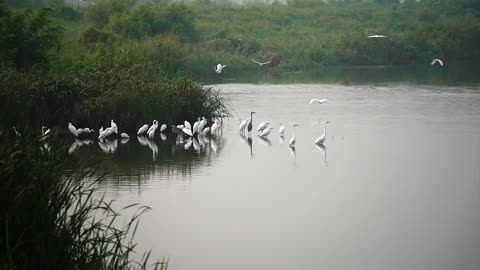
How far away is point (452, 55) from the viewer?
42.9 meters

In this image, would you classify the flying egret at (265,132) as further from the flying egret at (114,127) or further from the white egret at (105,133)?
the white egret at (105,133)

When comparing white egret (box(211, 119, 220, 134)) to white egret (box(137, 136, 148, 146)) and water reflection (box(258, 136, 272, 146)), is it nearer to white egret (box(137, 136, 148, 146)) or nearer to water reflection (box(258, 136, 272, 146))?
water reflection (box(258, 136, 272, 146))

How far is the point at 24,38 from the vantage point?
18.0 meters

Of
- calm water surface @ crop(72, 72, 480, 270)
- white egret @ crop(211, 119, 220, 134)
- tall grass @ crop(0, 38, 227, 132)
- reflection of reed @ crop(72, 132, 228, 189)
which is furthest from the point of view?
white egret @ crop(211, 119, 220, 134)

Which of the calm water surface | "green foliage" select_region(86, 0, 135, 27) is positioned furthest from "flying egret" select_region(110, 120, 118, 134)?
"green foliage" select_region(86, 0, 135, 27)

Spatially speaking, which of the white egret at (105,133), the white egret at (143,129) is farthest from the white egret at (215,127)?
the white egret at (105,133)

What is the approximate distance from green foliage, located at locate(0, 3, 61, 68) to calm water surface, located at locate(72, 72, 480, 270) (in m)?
2.84

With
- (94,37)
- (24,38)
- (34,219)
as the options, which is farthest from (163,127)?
(34,219)

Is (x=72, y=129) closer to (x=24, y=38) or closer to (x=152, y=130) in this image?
(x=152, y=130)

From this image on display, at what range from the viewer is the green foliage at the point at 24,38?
17.7 meters

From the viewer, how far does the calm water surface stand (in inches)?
401

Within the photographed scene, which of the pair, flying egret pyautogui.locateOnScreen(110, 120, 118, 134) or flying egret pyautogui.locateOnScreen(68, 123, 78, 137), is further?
flying egret pyautogui.locateOnScreen(110, 120, 118, 134)

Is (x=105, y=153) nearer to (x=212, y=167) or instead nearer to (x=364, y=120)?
(x=212, y=167)

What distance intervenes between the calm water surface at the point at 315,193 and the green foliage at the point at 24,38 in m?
2.84
